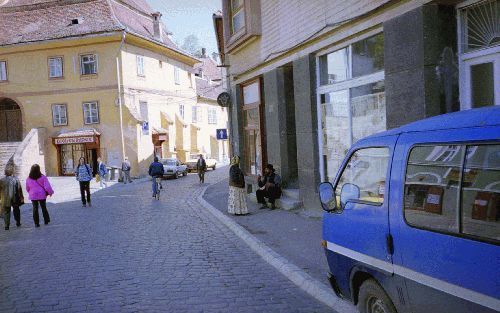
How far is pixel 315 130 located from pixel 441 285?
855 centimetres

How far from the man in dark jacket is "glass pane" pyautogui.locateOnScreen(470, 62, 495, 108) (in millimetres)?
6623

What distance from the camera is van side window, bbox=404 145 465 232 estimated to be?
299 cm

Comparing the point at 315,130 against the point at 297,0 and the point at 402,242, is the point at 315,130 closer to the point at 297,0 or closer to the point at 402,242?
the point at 297,0

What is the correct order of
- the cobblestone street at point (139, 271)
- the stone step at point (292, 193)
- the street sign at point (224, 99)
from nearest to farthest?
the cobblestone street at point (139, 271) → the stone step at point (292, 193) → the street sign at point (224, 99)

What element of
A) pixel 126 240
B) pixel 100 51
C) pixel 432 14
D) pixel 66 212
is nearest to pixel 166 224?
pixel 126 240

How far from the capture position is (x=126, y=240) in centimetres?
959

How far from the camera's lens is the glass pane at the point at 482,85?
21.7ft

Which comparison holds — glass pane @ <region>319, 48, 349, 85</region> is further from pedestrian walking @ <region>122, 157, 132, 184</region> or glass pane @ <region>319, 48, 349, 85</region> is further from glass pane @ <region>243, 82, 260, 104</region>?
pedestrian walking @ <region>122, 157, 132, 184</region>

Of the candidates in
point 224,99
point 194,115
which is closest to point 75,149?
point 194,115

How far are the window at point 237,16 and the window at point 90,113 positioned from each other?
59.0ft

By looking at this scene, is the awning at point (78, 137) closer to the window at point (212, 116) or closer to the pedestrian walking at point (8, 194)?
the window at point (212, 116)

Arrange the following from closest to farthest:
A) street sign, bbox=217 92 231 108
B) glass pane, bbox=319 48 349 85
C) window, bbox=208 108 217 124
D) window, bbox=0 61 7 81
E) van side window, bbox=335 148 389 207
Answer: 1. van side window, bbox=335 148 389 207
2. glass pane, bbox=319 48 349 85
3. street sign, bbox=217 92 231 108
4. window, bbox=0 61 7 81
5. window, bbox=208 108 217 124

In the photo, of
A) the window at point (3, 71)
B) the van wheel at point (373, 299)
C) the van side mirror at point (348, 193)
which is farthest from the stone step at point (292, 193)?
the window at point (3, 71)

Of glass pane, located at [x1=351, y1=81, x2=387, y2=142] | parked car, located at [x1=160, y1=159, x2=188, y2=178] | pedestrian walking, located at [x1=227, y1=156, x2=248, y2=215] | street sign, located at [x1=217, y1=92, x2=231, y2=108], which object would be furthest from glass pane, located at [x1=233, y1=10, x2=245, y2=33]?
parked car, located at [x1=160, y1=159, x2=188, y2=178]
